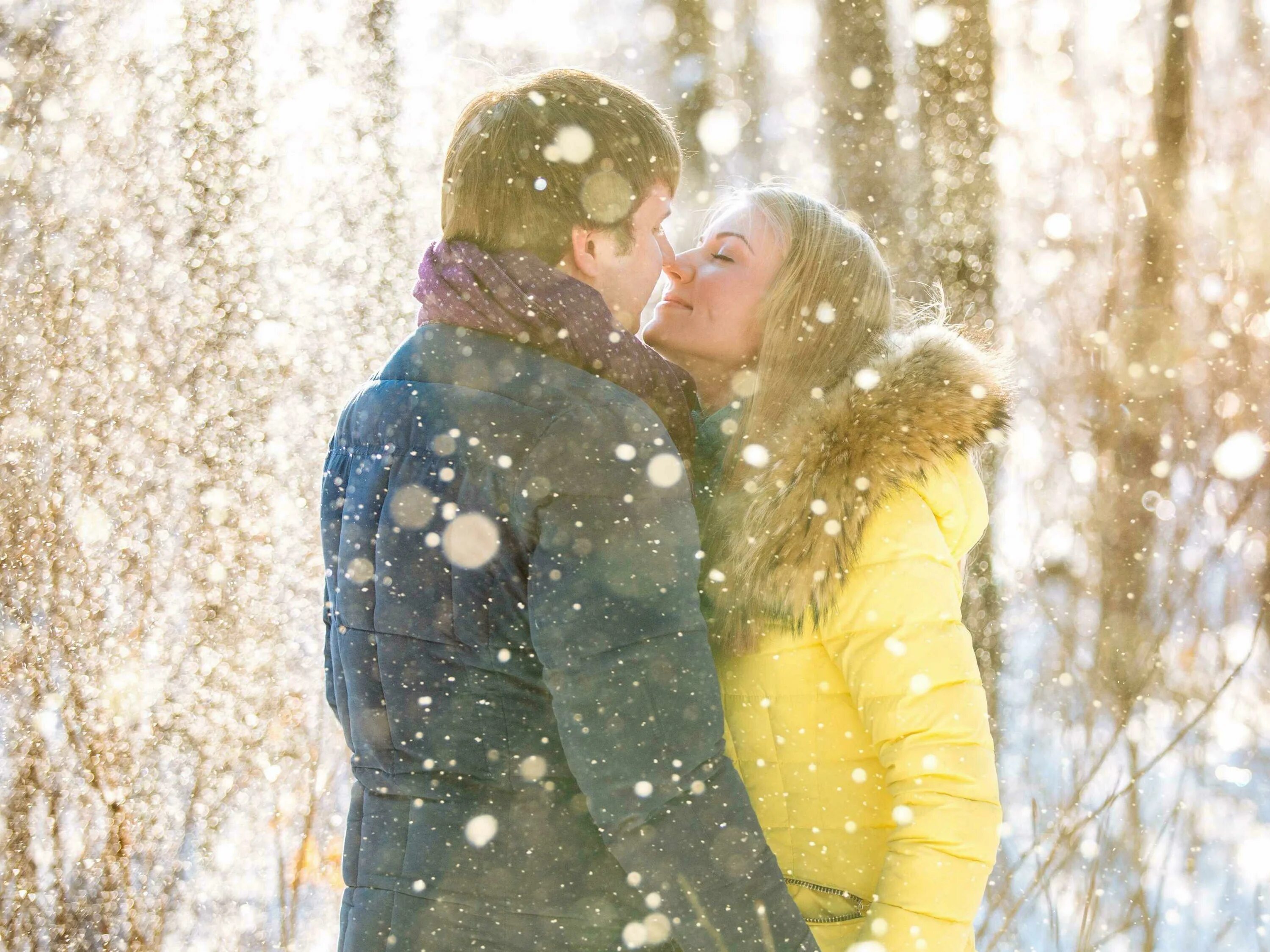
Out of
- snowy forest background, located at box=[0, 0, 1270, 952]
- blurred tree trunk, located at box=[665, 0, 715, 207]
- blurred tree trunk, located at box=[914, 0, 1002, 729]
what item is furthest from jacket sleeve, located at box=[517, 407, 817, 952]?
blurred tree trunk, located at box=[665, 0, 715, 207]

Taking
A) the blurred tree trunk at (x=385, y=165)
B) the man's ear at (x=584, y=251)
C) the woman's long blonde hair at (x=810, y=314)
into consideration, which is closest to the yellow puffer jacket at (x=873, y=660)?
the woman's long blonde hair at (x=810, y=314)

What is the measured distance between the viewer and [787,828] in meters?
1.54

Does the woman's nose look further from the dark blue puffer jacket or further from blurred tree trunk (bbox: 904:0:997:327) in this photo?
blurred tree trunk (bbox: 904:0:997:327)

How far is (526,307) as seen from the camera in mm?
1277

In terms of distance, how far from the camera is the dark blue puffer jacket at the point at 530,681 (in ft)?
3.76

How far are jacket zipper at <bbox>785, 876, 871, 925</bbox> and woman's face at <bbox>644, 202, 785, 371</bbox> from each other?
934 mm

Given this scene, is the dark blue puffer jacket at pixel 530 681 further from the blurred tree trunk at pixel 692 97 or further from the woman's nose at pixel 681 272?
the blurred tree trunk at pixel 692 97

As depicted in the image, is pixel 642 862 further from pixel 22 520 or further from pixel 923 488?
pixel 22 520

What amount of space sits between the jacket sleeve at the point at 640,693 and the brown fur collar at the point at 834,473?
0.31m

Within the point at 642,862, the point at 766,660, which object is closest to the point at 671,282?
the point at 766,660

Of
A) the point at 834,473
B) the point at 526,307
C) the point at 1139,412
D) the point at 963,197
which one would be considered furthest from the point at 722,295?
the point at 1139,412

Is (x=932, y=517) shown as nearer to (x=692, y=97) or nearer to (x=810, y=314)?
(x=810, y=314)

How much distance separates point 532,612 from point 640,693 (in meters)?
0.16

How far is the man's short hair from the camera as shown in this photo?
4.43 feet
